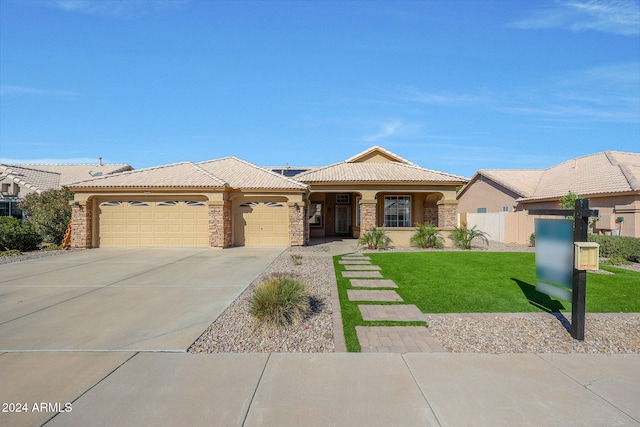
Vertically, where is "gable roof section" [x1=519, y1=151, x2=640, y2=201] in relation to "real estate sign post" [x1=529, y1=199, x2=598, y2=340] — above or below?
above

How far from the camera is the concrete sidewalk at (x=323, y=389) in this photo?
3127 mm

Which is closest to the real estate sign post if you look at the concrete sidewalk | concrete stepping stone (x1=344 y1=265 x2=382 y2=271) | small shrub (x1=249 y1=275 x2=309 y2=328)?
the concrete sidewalk

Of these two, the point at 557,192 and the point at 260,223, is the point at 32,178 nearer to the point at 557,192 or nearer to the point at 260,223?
the point at 260,223

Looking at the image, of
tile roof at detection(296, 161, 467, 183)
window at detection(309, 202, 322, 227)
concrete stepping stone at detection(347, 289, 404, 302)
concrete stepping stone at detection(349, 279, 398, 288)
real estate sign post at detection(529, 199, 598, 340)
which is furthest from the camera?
window at detection(309, 202, 322, 227)

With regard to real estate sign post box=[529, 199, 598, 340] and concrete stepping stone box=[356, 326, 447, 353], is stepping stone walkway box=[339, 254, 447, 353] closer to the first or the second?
concrete stepping stone box=[356, 326, 447, 353]

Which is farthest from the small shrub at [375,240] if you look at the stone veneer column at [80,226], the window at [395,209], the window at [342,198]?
the stone veneer column at [80,226]

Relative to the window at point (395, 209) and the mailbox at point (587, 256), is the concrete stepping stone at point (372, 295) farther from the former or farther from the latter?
the window at point (395, 209)

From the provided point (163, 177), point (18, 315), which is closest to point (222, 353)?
point (18, 315)

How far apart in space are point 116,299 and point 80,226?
11.8 meters

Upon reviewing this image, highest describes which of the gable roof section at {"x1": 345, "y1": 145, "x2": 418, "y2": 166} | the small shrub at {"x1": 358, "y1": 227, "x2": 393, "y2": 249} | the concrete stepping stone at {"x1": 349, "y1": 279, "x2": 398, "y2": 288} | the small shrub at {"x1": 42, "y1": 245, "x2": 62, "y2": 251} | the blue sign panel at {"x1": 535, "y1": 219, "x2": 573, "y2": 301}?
the gable roof section at {"x1": 345, "y1": 145, "x2": 418, "y2": 166}

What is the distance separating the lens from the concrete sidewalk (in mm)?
3127

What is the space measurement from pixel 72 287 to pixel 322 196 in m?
15.8

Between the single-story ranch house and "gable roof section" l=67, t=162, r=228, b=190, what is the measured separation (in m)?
0.04

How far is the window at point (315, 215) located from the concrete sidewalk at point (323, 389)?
1793 cm
